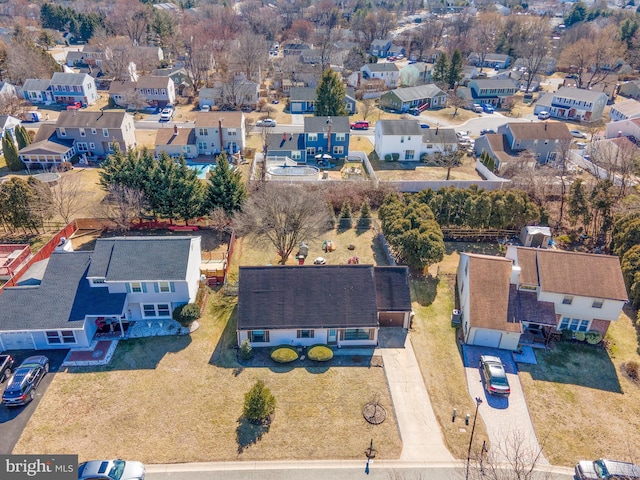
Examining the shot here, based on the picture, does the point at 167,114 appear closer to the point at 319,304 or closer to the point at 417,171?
the point at 417,171

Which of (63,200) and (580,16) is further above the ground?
(580,16)

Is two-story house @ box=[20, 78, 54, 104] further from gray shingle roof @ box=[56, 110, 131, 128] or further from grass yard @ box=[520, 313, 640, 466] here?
grass yard @ box=[520, 313, 640, 466]

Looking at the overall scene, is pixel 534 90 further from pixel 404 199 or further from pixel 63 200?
pixel 63 200

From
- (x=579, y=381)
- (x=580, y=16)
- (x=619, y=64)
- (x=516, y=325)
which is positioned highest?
(x=580, y=16)

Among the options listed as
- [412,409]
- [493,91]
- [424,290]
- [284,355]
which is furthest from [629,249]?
[493,91]

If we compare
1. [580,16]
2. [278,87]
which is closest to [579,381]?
[278,87]

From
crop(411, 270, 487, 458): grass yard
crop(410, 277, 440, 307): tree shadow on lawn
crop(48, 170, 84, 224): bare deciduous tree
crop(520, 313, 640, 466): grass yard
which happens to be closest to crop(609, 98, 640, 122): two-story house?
crop(520, 313, 640, 466): grass yard

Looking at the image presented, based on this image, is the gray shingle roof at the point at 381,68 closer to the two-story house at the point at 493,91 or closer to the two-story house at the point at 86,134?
the two-story house at the point at 493,91

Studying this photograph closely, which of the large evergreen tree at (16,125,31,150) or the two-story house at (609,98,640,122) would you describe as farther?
the two-story house at (609,98,640,122)
